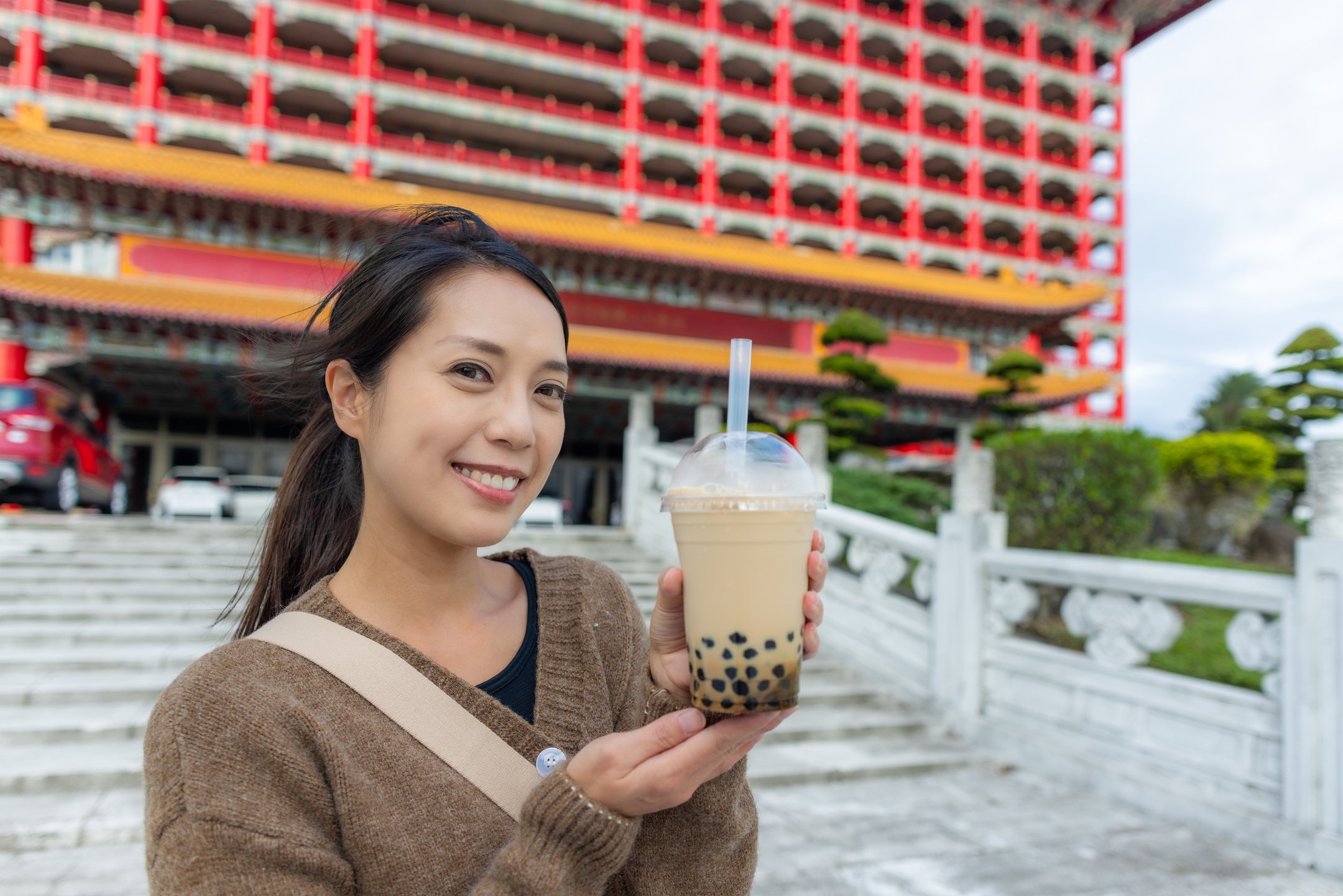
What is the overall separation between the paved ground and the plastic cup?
265cm

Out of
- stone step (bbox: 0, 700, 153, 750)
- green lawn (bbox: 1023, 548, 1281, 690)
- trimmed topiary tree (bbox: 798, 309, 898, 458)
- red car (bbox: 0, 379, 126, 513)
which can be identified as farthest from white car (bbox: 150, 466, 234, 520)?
green lawn (bbox: 1023, 548, 1281, 690)

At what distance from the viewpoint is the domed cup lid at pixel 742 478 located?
99 cm

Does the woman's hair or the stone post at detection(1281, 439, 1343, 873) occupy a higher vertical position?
the woman's hair

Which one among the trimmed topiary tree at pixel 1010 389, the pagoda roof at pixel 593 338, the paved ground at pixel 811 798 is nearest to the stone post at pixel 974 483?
the paved ground at pixel 811 798

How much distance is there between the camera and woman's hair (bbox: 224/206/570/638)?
46.8 inches

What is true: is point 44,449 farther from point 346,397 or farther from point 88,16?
point 88,16

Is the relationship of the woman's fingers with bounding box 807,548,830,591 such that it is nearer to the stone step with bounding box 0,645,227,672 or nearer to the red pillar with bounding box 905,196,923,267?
the stone step with bounding box 0,645,227,672

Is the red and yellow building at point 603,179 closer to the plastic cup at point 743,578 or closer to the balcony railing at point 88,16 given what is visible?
the balcony railing at point 88,16

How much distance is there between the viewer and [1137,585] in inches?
166

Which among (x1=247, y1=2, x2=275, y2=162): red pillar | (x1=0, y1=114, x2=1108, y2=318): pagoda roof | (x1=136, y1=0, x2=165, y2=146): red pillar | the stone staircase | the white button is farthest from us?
(x1=247, y1=2, x2=275, y2=162): red pillar

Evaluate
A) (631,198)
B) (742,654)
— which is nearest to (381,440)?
(742,654)

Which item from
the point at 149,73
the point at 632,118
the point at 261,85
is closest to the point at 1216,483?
the point at 632,118

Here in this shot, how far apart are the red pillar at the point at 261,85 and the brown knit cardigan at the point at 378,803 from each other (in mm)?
21141

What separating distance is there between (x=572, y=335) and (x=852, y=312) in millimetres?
5688
